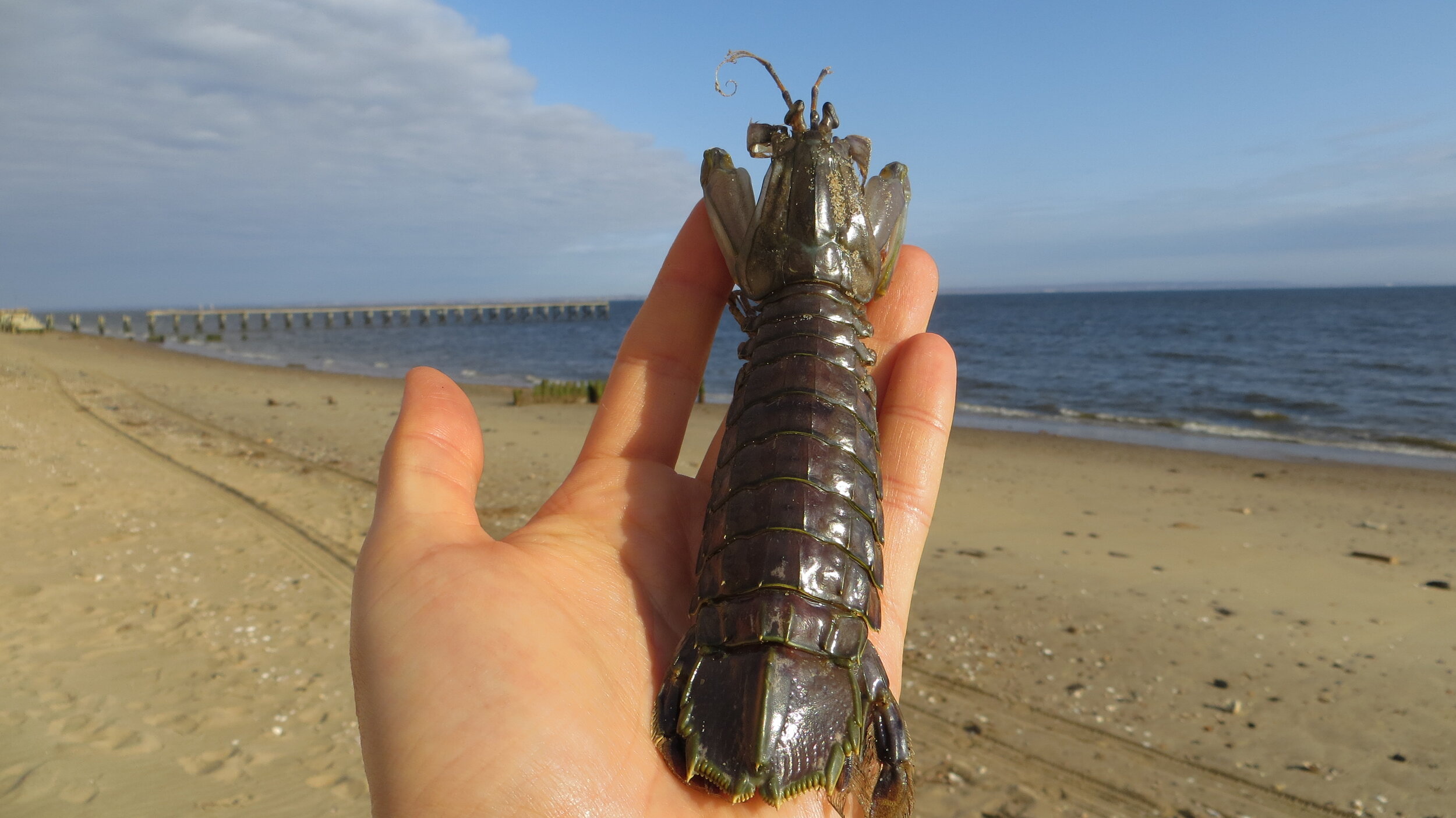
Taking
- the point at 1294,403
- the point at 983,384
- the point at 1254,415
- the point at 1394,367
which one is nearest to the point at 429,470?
the point at 1254,415

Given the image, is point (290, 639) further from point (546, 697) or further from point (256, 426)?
point (256, 426)

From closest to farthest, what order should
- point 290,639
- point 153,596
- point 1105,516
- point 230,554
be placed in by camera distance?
point 290,639 < point 153,596 < point 230,554 < point 1105,516

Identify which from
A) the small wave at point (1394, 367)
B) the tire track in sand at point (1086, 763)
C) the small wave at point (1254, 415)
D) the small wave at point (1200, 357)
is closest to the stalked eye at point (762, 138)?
the tire track in sand at point (1086, 763)

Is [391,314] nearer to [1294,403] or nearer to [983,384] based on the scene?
[983,384]

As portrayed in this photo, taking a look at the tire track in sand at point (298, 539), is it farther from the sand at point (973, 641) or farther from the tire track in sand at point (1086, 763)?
the tire track in sand at point (1086, 763)

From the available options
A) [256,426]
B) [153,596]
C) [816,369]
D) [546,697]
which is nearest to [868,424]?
[816,369]

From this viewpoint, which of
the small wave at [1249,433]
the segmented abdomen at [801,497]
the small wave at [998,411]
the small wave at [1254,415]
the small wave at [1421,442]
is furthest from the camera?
the small wave at [998,411]
